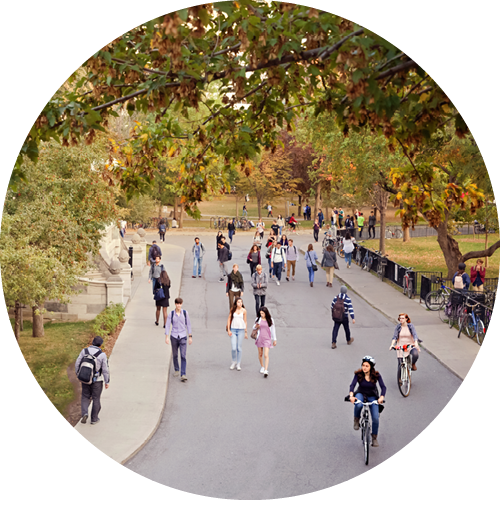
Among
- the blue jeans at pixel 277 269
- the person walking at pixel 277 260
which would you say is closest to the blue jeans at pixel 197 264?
the person walking at pixel 277 260

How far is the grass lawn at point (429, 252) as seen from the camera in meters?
10.2

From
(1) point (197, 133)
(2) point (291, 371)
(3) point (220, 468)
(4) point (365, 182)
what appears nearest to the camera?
(3) point (220, 468)

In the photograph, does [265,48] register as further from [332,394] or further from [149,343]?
[149,343]

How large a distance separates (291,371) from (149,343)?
3513 millimetres

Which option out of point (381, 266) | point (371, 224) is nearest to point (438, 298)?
point (381, 266)

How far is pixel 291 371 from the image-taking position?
10.5 meters

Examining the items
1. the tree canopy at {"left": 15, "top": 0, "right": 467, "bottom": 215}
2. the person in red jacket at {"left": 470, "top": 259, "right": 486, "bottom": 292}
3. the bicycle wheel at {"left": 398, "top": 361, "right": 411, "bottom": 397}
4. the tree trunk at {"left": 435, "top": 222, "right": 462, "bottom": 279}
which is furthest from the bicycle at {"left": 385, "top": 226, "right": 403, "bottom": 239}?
the tree canopy at {"left": 15, "top": 0, "right": 467, "bottom": 215}

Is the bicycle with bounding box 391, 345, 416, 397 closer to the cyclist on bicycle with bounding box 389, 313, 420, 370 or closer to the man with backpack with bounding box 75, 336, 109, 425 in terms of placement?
the cyclist on bicycle with bounding box 389, 313, 420, 370

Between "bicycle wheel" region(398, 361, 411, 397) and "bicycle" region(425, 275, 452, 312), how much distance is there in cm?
244

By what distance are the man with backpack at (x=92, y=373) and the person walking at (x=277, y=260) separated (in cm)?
1115

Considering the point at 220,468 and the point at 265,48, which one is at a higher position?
the point at 265,48

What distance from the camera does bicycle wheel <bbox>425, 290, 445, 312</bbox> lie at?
11533 mm

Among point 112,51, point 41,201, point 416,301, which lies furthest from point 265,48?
point 416,301

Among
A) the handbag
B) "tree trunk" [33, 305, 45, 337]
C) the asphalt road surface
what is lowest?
the asphalt road surface
